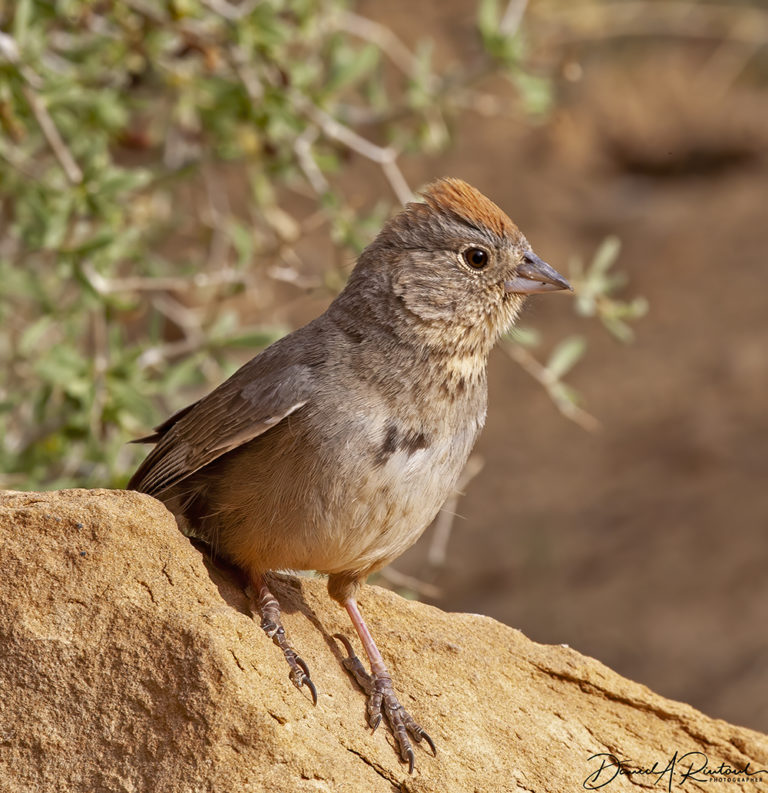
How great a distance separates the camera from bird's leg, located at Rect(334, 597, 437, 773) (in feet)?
12.6

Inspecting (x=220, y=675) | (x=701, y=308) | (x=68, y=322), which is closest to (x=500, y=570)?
(x=701, y=308)

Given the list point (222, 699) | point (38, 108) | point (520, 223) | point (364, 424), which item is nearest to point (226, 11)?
point (38, 108)

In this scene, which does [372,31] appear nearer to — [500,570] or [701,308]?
[500,570]

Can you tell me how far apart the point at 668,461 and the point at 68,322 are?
730 cm

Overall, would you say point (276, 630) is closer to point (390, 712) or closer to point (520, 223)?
point (390, 712)

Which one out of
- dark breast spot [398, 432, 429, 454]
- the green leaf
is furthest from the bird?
the green leaf

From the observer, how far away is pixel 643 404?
1308 centimetres

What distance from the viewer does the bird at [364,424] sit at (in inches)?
160

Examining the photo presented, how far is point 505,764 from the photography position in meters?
3.85

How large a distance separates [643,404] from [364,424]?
938 centimetres

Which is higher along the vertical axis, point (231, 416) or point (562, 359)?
point (562, 359)
